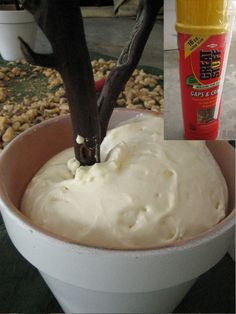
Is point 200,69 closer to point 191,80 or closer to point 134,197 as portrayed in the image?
point 191,80

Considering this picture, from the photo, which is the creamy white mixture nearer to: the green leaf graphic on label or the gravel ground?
the green leaf graphic on label

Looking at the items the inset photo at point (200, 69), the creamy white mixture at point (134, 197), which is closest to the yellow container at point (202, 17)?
the inset photo at point (200, 69)

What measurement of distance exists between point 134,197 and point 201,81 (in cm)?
14

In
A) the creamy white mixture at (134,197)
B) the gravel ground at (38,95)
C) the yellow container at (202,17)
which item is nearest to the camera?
the yellow container at (202,17)

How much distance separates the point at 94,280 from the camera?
0.32 m

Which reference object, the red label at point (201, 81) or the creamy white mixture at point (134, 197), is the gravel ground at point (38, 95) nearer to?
the creamy white mixture at point (134, 197)

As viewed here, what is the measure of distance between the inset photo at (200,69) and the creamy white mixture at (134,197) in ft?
0.28

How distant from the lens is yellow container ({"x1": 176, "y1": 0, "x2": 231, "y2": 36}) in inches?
7.5

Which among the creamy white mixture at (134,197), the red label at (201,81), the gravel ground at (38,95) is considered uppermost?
the red label at (201,81)

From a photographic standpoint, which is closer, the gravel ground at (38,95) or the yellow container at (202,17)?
the yellow container at (202,17)

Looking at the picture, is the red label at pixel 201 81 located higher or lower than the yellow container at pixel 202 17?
lower

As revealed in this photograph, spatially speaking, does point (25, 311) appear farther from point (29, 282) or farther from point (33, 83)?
point (33, 83)

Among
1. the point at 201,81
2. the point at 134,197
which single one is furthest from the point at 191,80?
the point at 134,197

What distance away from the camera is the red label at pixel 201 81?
213 millimetres
